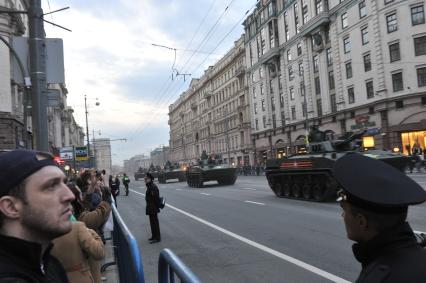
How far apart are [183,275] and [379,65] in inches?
1697

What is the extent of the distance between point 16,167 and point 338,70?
50228 millimetres

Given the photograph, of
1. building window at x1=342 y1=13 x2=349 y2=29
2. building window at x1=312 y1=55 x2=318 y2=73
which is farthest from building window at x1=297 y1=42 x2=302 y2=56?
building window at x1=342 y1=13 x2=349 y2=29

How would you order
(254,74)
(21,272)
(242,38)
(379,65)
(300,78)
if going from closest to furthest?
(21,272) < (379,65) < (300,78) < (254,74) < (242,38)

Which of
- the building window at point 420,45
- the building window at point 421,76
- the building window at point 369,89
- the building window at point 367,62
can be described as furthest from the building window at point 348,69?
the building window at point 421,76

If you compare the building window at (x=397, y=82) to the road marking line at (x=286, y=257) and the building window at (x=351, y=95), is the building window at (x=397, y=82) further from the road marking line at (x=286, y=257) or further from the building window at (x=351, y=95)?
the road marking line at (x=286, y=257)

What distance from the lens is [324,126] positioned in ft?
176

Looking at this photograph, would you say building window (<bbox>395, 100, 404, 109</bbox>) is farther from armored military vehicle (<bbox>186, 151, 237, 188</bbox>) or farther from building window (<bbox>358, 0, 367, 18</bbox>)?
armored military vehicle (<bbox>186, 151, 237, 188</bbox>)

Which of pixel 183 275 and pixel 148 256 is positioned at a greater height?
pixel 183 275

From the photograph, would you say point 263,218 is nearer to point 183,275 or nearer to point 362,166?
point 183,275

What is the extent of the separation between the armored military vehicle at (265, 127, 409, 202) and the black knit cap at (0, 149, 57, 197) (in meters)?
15.2

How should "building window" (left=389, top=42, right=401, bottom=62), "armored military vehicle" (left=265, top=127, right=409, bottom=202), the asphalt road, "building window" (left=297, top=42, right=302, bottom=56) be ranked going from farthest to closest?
"building window" (left=297, top=42, right=302, bottom=56), "building window" (left=389, top=42, right=401, bottom=62), "armored military vehicle" (left=265, top=127, right=409, bottom=202), the asphalt road

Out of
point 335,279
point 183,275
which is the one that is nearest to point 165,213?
point 335,279

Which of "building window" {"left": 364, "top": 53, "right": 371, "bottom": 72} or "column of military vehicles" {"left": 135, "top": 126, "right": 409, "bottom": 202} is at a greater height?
"building window" {"left": 364, "top": 53, "right": 371, "bottom": 72}

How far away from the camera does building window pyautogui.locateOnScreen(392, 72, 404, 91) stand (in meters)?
41.1
